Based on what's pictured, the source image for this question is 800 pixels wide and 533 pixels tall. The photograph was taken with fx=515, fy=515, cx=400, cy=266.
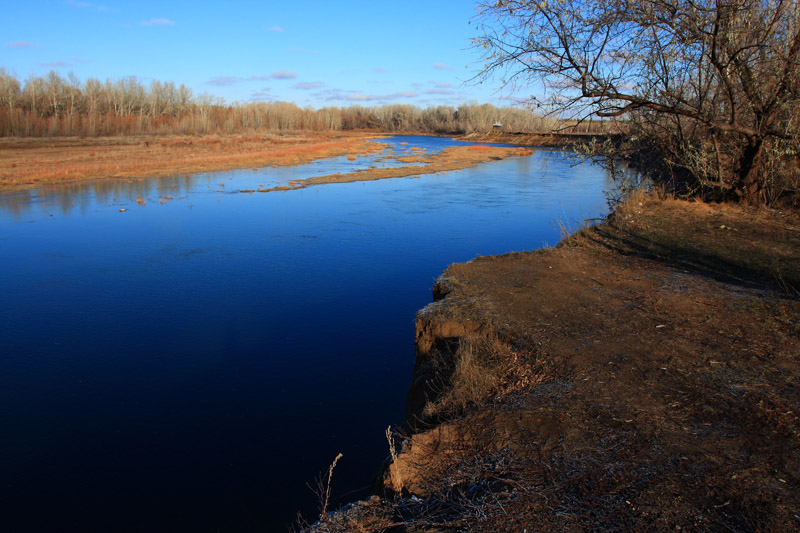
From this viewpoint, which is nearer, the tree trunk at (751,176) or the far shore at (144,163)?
the tree trunk at (751,176)

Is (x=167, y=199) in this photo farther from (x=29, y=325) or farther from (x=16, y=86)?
(x=16, y=86)

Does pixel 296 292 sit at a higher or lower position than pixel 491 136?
lower

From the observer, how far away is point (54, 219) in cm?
1784

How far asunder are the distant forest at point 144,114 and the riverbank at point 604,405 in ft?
109

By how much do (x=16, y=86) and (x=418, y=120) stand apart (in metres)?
85.5

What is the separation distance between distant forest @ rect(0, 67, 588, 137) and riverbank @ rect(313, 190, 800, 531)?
33.2 m

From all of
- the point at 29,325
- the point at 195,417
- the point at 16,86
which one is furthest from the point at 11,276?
the point at 16,86

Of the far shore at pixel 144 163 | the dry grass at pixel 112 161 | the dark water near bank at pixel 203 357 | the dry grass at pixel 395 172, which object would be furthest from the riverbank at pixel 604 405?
the dry grass at pixel 112 161

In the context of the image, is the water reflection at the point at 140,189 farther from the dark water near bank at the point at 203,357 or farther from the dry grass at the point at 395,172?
the dark water near bank at the point at 203,357

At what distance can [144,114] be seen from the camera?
79.6 m

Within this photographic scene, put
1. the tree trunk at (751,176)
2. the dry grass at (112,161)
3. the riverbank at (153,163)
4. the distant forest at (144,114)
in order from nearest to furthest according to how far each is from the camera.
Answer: the tree trunk at (751,176) < the riverbank at (153,163) < the dry grass at (112,161) < the distant forest at (144,114)

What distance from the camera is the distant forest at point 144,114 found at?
61.5 m

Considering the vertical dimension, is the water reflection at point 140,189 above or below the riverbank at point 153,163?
below

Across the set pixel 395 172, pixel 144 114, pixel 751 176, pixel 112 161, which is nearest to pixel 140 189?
pixel 112 161
